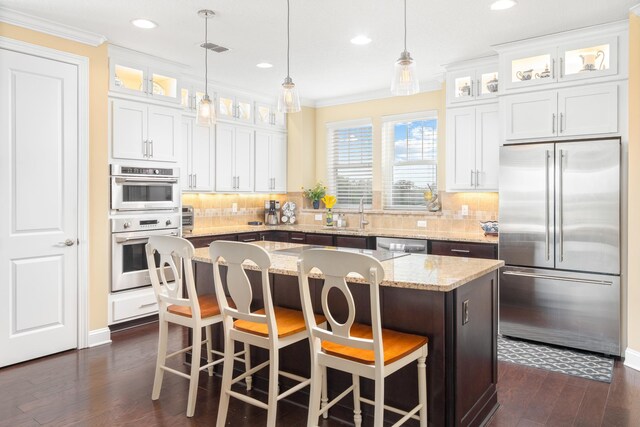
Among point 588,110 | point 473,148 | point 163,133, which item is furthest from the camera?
point 473,148

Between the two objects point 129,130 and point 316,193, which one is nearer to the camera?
point 129,130

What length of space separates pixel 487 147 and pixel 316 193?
2562mm

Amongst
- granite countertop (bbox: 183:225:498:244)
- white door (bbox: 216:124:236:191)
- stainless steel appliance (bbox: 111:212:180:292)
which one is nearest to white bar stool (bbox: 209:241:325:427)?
stainless steel appliance (bbox: 111:212:180:292)

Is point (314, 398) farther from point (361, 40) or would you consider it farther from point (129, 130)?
point (129, 130)

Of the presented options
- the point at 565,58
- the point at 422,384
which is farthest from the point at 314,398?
the point at 565,58

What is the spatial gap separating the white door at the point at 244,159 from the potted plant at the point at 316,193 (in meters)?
0.89

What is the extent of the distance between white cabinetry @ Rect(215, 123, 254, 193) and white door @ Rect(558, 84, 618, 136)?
373 centimetres

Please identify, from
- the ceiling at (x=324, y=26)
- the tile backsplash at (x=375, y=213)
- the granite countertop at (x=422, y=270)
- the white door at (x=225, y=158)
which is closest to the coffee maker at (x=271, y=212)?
the tile backsplash at (x=375, y=213)

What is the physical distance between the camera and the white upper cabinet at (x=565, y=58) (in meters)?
3.79

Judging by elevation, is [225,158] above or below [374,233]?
above

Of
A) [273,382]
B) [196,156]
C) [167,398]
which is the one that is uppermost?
[196,156]

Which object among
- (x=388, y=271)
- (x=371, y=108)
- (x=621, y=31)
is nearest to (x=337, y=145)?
(x=371, y=108)

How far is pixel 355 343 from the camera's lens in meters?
2.04

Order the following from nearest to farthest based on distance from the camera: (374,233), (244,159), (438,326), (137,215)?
1. (438,326)
2. (137,215)
3. (374,233)
4. (244,159)
